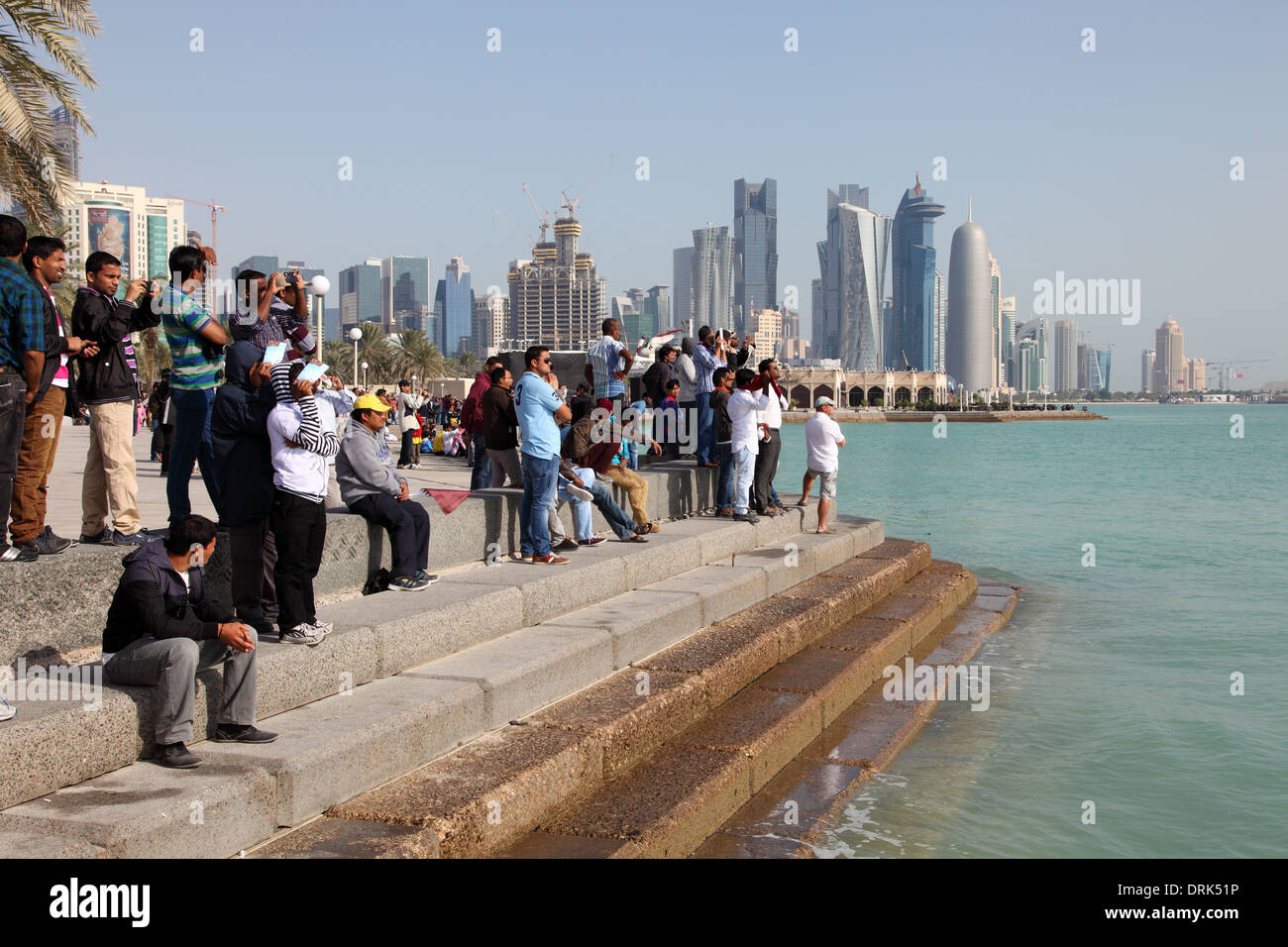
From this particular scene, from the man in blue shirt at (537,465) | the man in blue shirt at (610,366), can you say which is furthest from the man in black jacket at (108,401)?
the man in blue shirt at (610,366)

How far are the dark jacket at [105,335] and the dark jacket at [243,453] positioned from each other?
768mm

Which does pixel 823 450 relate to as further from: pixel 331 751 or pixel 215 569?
pixel 331 751

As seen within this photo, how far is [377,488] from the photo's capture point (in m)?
7.29

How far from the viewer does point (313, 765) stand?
4688mm

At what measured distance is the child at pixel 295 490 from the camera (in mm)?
5711

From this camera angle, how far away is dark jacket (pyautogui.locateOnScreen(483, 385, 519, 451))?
10102 millimetres

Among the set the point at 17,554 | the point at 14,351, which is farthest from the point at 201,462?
the point at 17,554

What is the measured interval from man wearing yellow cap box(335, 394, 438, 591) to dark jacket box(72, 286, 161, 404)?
144 centimetres

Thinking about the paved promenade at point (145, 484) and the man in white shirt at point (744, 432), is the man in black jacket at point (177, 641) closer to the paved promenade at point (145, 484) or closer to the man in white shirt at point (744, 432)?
the paved promenade at point (145, 484)

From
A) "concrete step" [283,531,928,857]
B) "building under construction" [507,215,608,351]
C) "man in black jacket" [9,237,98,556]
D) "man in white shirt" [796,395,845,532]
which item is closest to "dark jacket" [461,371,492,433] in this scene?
"man in white shirt" [796,395,845,532]

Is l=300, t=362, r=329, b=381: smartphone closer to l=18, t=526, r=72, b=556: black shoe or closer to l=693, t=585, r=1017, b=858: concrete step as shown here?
l=18, t=526, r=72, b=556: black shoe

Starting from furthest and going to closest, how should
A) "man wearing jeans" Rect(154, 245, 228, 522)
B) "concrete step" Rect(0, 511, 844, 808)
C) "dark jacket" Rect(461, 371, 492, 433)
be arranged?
"dark jacket" Rect(461, 371, 492, 433)
"man wearing jeans" Rect(154, 245, 228, 522)
"concrete step" Rect(0, 511, 844, 808)

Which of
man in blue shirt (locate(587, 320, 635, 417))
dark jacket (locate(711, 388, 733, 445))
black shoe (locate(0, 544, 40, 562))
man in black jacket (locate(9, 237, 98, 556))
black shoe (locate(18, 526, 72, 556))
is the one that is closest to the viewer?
black shoe (locate(0, 544, 40, 562))
